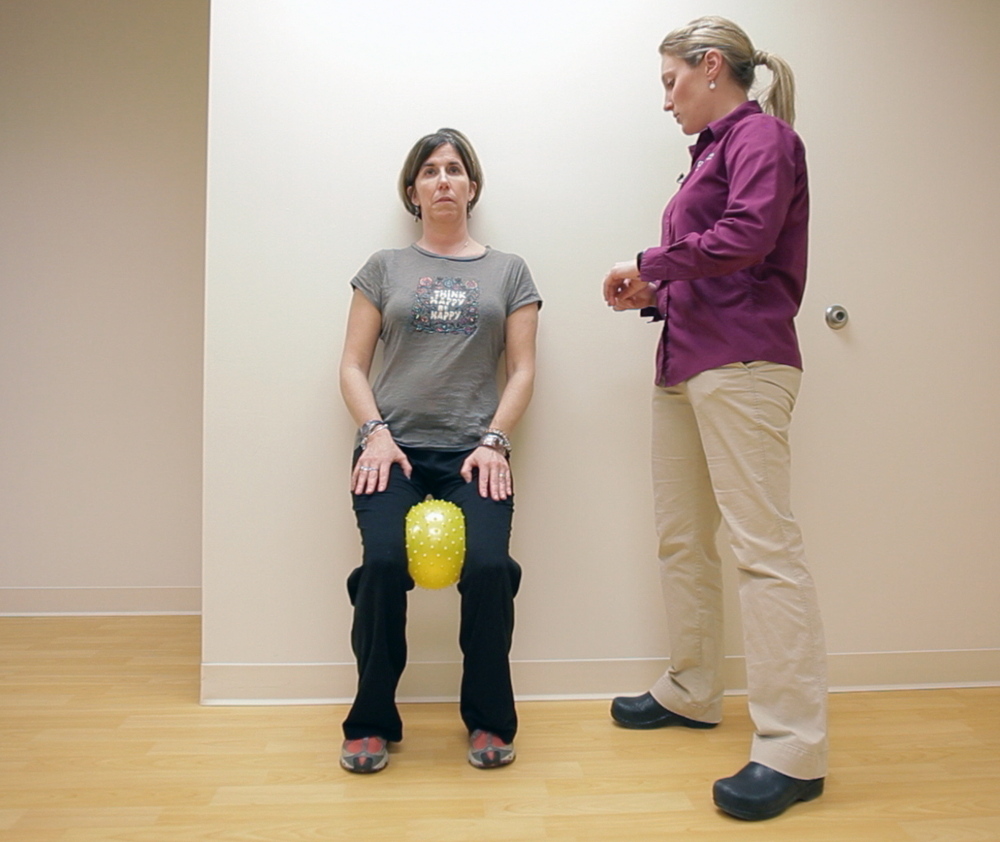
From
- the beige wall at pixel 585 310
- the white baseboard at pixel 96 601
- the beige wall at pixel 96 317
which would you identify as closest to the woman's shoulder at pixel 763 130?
the beige wall at pixel 585 310

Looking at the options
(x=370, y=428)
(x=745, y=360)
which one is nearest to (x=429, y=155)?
(x=370, y=428)

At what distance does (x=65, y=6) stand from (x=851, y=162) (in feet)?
9.29

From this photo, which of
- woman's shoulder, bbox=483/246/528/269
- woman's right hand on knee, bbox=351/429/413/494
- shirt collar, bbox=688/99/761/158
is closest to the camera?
shirt collar, bbox=688/99/761/158

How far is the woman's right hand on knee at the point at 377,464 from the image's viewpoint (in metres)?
1.92

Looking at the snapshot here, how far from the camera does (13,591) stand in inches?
123

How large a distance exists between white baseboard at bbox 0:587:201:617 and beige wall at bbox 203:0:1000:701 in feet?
3.49

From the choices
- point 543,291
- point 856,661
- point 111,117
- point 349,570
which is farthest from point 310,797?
point 111,117

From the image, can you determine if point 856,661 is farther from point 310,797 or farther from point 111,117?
point 111,117

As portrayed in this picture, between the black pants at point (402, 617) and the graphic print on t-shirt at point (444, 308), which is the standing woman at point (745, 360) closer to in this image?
the graphic print on t-shirt at point (444, 308)

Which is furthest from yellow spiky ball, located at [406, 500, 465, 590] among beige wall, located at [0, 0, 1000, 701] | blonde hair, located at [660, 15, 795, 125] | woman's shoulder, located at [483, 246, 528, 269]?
blonde hair, located at [660, 15, 795, 125]

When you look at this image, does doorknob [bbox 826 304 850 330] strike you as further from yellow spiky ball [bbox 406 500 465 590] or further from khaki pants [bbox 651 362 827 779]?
yellow spiky ball [bbox 406 500 465 590]

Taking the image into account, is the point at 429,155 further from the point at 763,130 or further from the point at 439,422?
the point at 763,130

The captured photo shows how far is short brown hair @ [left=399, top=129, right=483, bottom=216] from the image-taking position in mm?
2105

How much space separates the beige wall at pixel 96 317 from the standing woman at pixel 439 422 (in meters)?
1.39
